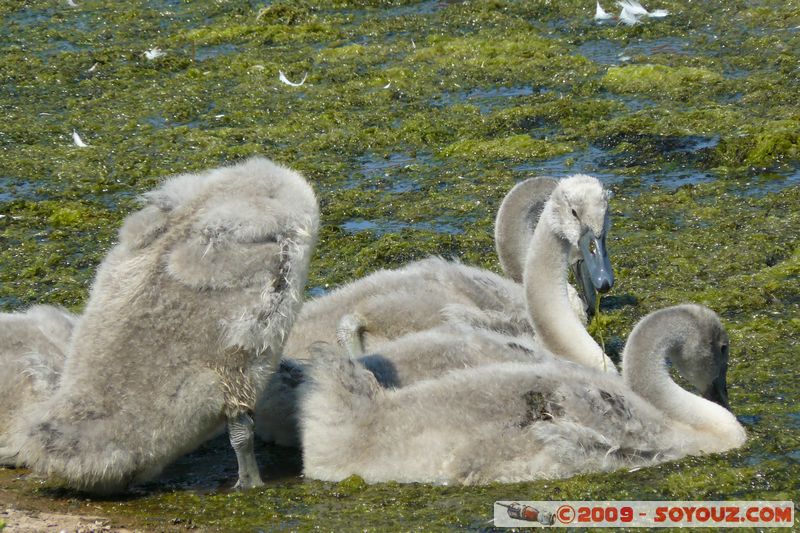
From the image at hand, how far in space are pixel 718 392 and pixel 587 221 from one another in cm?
115

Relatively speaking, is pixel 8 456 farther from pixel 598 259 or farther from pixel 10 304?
pixel 598 259

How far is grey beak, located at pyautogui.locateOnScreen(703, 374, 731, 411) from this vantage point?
6.32m

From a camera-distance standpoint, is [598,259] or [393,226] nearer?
[598,259]

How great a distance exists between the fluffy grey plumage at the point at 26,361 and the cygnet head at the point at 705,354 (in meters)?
3.15

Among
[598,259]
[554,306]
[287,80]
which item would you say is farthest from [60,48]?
[598,259]

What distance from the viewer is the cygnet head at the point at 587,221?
22.1ft

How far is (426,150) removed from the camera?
34.7ft

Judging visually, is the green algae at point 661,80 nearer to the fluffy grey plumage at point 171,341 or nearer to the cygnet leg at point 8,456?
the fluffy grey plumage at point 171,341

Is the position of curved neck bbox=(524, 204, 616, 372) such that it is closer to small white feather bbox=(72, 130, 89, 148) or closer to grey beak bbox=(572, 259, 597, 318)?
grey beak bbox=(572, 259, 597, 318)

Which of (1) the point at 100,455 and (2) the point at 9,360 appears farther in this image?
→ (2) the point at 9,360

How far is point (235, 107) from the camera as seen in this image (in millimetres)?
11820

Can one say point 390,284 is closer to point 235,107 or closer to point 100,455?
point 100,455

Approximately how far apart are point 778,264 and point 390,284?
2.58 meters

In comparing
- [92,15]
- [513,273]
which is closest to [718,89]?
[513,273]
